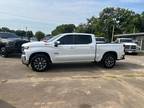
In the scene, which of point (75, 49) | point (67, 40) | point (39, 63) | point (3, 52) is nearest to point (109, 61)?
point (75, 49)

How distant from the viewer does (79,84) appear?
966 centimetres

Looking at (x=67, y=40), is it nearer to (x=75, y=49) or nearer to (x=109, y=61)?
(x=75, y=49)

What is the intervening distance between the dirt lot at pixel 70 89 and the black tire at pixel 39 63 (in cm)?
34

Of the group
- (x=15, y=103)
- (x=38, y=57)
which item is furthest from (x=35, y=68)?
(x=15, y=103)

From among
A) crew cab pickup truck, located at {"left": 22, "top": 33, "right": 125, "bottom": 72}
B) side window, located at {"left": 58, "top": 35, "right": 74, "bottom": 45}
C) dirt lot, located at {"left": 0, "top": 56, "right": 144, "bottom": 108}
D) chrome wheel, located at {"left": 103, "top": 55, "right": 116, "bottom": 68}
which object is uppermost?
side window, located at {"left": 58, "top": 35, "right": 74, "bottom": 45}

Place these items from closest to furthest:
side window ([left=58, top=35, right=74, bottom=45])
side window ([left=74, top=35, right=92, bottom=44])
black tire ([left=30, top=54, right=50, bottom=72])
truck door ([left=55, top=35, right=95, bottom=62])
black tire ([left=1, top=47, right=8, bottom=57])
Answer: black tire ([left=30, top=54, right=50, bottom=72])
truck door ([left=55, top=35, right=95, bottom=62])
side window ([left=58, top=35, right=74, bottom=45])
side window ([left=74, top=35, right=92, bottom=44])
black tire ([left=1, top=47, right=8, bottom=57])

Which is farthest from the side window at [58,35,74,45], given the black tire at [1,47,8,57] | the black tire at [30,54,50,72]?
the black tire at [1,47,8,57]

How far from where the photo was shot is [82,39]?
1346 centimetres

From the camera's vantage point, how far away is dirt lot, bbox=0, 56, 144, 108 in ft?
23.7

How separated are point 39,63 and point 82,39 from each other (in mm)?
2592

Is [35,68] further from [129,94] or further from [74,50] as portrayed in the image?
[129,94]

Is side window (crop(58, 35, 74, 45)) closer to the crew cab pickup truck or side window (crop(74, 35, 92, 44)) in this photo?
the crew cab pickup truck

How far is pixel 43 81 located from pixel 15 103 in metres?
3.03

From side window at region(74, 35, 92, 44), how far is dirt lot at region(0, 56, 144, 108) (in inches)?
56.0
